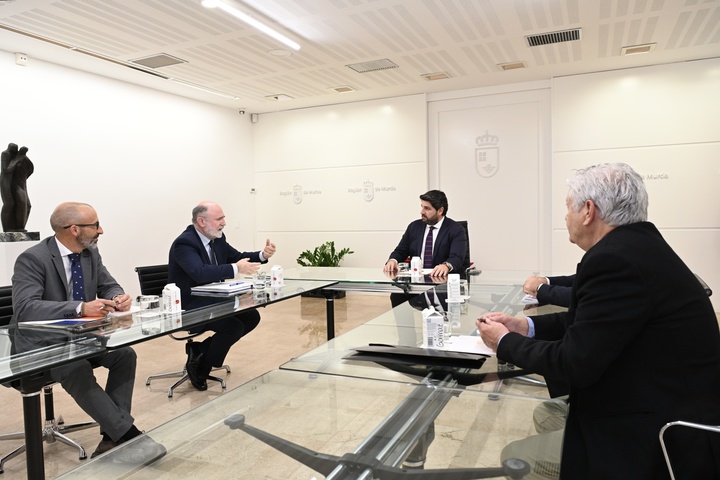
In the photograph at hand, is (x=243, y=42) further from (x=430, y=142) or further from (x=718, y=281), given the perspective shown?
(x=718, y=281)

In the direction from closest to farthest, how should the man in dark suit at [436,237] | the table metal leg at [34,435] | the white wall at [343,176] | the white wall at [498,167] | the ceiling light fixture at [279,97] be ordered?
1. the table metal leg at [34,435]
2. the man in dark suit at [436,237]
3. the white wall at [498,167]
4. the ceiling light fixture at [279,97]
5. the white wall at [343,176]

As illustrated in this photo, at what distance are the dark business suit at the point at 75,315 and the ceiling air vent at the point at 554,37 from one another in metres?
4.75

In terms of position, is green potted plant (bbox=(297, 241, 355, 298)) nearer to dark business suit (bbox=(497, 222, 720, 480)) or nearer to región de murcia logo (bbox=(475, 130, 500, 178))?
región de murcia logo (bbox=(475, 130, 500, 178))

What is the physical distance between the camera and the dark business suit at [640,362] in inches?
47.6

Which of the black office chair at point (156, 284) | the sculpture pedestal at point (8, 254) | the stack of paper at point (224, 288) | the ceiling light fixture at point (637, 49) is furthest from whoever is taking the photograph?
the ceiling light fixture at point (637, 49)

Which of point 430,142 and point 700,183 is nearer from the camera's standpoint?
point 700,183

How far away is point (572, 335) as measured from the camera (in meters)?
1.28

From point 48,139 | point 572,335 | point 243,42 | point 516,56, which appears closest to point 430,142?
point 516,56

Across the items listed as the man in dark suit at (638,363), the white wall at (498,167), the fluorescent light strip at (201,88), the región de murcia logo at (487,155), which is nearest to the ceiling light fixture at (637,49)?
the white wall at (498,167)

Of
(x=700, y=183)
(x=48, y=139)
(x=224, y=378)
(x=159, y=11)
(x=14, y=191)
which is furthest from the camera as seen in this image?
(x=700, y=183)

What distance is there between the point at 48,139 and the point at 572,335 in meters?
6.45

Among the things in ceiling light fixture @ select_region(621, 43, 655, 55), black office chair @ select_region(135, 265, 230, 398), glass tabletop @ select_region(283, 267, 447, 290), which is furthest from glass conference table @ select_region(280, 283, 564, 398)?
ceiling light fixture @ select_region(621, 43, 655, 55)

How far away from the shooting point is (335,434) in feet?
4.27

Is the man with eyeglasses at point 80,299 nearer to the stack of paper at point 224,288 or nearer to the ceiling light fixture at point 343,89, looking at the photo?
the stack of paper at point 224,288
